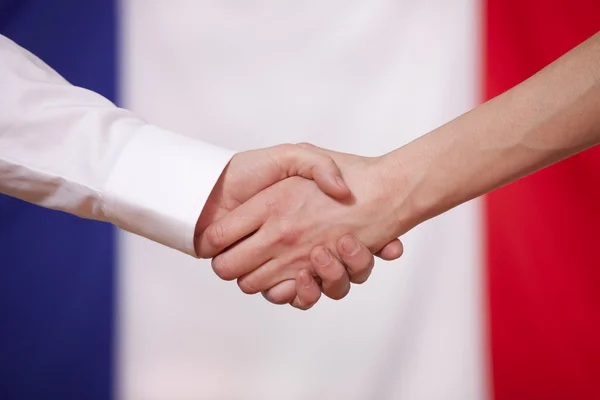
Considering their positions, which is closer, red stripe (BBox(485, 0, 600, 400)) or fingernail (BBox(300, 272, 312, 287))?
fingernail (BBox(300, 272, 312, 287))

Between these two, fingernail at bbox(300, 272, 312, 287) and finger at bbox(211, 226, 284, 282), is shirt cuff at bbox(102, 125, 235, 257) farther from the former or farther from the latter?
fingernail at bbox(300, 272, 312, 287)

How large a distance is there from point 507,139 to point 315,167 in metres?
0.28

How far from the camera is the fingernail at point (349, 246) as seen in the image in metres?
0.81

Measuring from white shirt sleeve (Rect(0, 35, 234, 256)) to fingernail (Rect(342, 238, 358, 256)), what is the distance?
0.21m

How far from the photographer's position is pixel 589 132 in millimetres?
716

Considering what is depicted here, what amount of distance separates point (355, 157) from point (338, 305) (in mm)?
337

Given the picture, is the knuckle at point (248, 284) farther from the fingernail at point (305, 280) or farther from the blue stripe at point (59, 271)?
the blue stripe at point (59, 271)

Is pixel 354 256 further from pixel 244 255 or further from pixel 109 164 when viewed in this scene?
pixel 109 164

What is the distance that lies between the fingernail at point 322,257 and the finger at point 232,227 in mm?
98

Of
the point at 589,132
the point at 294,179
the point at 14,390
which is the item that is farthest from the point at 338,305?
the point at 14,390

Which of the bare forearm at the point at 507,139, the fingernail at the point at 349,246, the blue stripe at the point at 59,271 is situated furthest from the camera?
the blue stripe at the point at 59,271

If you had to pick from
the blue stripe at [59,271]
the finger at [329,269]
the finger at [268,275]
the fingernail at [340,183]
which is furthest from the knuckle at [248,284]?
the blue stripe at [59,271]

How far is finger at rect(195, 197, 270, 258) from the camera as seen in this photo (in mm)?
808

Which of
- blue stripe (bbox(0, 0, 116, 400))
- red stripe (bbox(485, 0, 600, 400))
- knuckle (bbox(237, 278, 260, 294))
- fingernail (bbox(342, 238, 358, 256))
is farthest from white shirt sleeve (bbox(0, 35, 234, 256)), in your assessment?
red stripe (bbox(485, 0, 600, 400))
